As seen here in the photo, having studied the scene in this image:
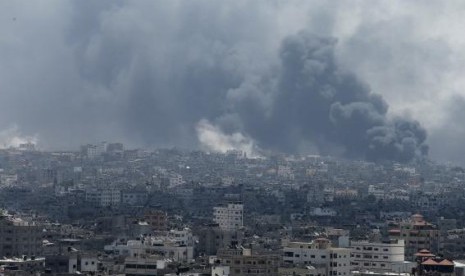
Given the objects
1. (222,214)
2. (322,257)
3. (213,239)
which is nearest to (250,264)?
(322,257)

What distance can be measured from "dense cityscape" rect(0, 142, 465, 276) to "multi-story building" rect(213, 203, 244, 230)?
9 centimetres

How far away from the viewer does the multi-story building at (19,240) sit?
64.6 meters

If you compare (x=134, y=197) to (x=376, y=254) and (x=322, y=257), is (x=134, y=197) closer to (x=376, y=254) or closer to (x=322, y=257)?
(x=376, y=254)

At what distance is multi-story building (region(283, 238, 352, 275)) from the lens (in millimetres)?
58875

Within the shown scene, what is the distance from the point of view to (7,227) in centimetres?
6550

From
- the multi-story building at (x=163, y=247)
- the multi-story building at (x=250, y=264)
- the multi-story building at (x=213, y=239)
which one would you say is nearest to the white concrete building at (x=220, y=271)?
the multi-story building at (x=250, y=264)

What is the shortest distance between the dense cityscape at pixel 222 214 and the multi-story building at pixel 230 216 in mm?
85

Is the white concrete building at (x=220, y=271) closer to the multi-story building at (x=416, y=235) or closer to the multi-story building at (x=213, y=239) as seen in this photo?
the multi-story building at (x=213, y=239)

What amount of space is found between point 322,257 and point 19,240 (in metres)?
10.8

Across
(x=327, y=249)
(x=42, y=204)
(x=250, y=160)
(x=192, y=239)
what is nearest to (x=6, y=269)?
(x=327, y=249)

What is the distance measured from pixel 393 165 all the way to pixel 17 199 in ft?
105

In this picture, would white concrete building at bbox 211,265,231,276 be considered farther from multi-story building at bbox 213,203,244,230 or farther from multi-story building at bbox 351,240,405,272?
multi-story building at bbox 213,203,244,230

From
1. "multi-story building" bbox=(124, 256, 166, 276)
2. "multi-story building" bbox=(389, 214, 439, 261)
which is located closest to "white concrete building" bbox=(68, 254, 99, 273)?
"multi-story building" bbox=(124, 256, 166, 276)

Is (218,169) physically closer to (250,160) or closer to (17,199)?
(250,160)
